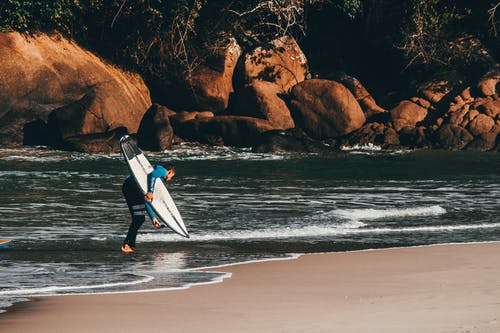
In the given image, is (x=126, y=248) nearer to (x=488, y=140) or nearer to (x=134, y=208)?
(x=134, y=208)

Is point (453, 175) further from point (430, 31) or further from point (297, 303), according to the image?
point (297, 303)

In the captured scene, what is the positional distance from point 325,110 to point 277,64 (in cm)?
265

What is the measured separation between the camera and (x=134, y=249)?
14.3m

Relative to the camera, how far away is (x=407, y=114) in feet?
125

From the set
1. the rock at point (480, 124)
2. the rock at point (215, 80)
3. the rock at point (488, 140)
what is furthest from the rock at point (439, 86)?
the rock at point (215, 80)

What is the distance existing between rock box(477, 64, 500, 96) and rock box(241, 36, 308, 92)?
6128 millimetres

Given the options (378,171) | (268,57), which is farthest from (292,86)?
(378,171)

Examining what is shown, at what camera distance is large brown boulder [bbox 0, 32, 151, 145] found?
115 ft

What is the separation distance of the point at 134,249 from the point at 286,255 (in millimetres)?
1936

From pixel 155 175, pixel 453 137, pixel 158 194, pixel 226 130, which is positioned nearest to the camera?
pixel 155 175

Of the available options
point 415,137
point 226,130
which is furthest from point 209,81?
point 415,137

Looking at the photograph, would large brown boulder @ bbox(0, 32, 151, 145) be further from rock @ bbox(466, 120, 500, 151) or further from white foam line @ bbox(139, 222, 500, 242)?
white foam line @ bbox(139, 222, 500, 242)

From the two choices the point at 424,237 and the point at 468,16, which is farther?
Answer: the point at 468,16

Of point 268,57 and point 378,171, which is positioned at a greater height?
point 268,57
